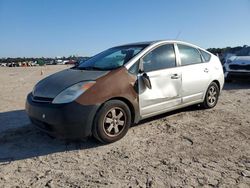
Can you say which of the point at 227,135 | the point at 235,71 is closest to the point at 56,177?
the point at 227,135

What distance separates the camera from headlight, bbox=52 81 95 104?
4512mm

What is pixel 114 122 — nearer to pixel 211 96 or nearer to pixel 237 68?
pixel 211 96

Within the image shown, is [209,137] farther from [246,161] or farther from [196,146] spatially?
[246,161]

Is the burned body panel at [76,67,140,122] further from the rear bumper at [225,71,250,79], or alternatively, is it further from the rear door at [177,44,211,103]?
the rear bumper at [225,71,250,79]

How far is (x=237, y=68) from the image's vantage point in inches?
467

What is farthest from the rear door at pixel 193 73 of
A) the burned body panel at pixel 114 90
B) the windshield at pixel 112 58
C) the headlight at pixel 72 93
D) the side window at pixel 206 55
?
the headlight at pixel 72 93

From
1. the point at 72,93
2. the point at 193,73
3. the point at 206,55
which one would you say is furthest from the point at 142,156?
the point at 206,55

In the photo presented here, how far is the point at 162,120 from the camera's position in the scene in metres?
6.21

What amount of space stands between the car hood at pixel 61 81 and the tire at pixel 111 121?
53 cm

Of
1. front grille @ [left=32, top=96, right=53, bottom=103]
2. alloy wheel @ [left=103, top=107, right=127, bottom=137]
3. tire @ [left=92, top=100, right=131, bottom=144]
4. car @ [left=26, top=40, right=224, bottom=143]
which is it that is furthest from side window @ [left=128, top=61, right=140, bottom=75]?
front grille @ [left=32, top=96, right=53, bottom=103]

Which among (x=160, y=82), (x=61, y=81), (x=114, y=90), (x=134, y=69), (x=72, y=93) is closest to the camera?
(x=72, y=93)

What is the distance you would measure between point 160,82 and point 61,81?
5.84 ft

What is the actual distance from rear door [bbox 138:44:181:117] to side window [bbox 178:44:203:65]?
281 mm

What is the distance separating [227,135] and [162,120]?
1.44 metres
